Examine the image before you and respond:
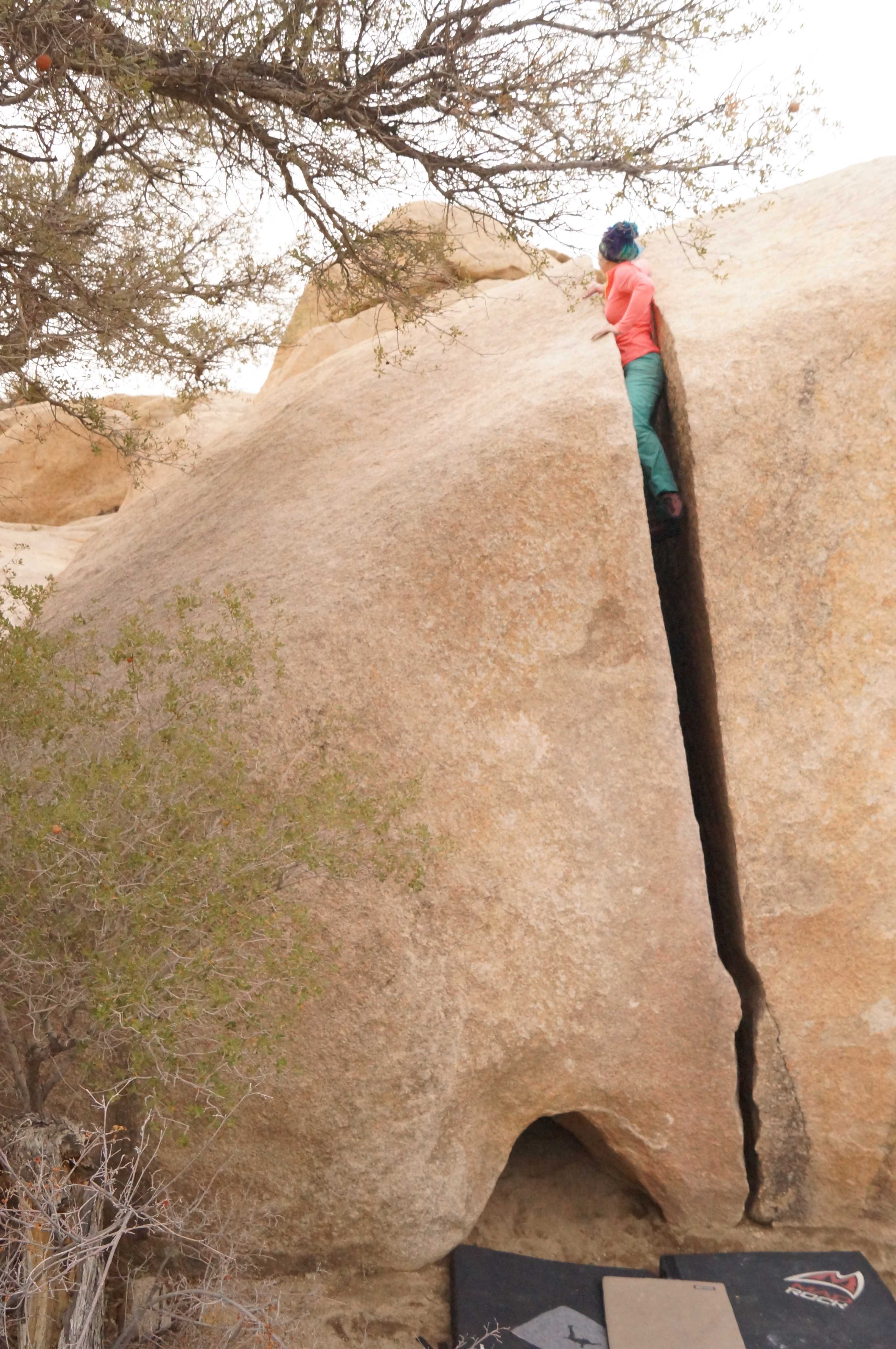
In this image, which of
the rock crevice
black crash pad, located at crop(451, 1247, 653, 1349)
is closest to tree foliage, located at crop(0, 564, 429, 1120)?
black crash pad, located at crop(451, 1247, 653, 1349)

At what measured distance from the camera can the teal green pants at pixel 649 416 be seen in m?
5.55

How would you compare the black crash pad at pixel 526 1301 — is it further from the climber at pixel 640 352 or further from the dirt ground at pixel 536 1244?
the climber at pixel 640 352

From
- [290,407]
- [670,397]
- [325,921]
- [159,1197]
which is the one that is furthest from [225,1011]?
[290,407]

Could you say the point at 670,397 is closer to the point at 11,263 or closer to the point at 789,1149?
the point at 11,263

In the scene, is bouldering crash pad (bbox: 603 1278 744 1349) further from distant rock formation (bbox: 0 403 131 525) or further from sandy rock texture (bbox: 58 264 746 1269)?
distant rock formation (bbox: 0 403 131 525)

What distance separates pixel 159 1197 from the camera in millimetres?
4449

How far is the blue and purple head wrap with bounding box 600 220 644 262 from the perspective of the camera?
19.7 feet

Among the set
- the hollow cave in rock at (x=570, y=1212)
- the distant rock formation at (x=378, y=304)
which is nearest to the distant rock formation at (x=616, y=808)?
the hollow cave in rock at (x=570, y=1212)

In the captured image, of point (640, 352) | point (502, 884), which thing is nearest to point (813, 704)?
point (502, 884)

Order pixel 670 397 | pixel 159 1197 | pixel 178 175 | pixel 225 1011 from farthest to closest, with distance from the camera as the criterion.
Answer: pixel 178 175
pixel 670 397
pixel 159 1197
pixel 225 1011

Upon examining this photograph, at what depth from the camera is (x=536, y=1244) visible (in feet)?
17.2

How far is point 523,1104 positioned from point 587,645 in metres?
2.17

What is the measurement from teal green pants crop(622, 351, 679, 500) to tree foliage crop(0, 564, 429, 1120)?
7.36 feet

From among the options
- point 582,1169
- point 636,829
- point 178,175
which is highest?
point 178,175
